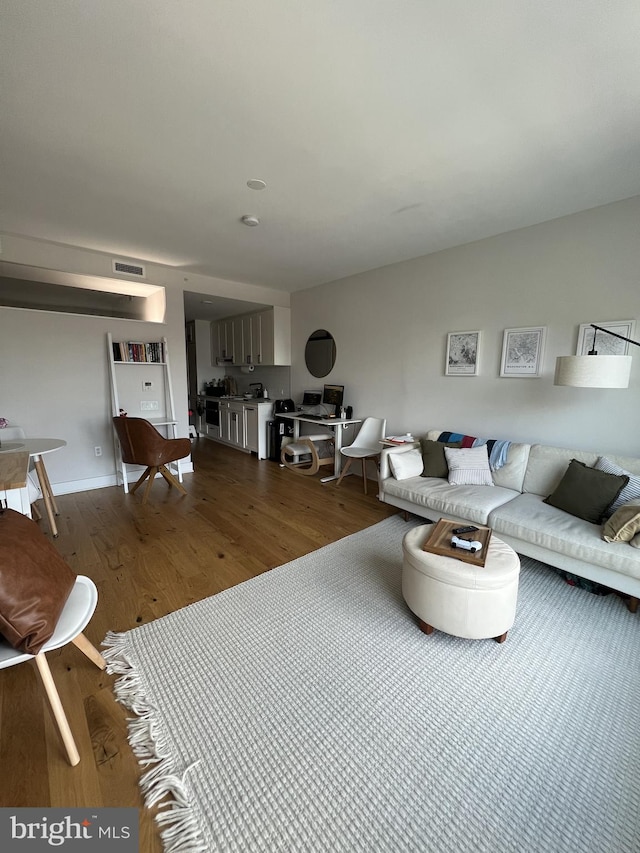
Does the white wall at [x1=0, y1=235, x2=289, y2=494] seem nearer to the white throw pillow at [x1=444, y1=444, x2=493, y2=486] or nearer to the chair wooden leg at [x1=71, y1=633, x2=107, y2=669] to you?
the chair wooden leg at [x1=71, y1=633, x2=107, y2=669]

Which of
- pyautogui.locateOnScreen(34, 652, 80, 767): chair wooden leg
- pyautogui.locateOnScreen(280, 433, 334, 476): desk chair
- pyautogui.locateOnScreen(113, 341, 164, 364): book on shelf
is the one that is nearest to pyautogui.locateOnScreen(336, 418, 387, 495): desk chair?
pyautogui.locateOnScreen(280, 433, 334, 476): desk chair

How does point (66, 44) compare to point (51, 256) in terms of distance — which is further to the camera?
point (51, 256)

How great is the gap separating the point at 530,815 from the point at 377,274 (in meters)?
4.42

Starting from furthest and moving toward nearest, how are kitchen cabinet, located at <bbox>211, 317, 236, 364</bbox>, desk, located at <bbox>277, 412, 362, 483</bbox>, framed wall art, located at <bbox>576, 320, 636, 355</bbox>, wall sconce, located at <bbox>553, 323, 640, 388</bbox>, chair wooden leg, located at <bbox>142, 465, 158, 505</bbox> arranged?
kitchen cabinet, located at <bbox>211, 317, 236, 364</bbox>
desk, located at <bbox>277, 412, 362, 483</bbox>
chair wooden leg, located at <bbox>142, 465, 158, 505</bbox>
framed wall art, located at <bbox>576, 320, 636, 355</bbox>
wall sconce, located at <bbox>553, 323, 640, 388</bbox>

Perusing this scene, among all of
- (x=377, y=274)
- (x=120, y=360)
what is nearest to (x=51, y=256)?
(x=120, y=360)

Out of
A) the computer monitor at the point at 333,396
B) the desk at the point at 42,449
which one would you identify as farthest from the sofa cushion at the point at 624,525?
the desk at the point at 42,449

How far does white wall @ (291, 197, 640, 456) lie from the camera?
2584 millimetres

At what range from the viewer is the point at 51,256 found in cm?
346

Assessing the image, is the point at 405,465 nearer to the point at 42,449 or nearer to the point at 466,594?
the point at 466,594

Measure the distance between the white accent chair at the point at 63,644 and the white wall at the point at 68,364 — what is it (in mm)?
2921

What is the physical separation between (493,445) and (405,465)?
31.2 inches

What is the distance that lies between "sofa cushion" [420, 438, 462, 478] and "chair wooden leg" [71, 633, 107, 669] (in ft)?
8.70

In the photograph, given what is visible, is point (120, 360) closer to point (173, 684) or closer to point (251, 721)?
point (173, 684)

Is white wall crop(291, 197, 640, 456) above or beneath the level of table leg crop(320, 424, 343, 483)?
above
